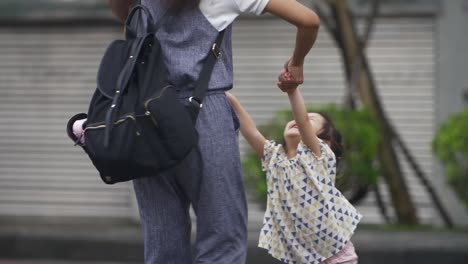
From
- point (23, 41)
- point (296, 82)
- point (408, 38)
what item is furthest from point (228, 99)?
point (23, 41)

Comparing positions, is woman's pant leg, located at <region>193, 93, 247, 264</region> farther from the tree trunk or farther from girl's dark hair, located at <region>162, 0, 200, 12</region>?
the tree trunk

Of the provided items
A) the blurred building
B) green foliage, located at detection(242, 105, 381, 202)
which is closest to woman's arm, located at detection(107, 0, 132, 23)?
green foliage, located at detection(242, 105, 381, 202)

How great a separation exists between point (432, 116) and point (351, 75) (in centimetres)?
154

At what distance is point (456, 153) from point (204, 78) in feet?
16.1

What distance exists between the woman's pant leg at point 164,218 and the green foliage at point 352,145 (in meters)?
4.06

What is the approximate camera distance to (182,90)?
3.45 meters

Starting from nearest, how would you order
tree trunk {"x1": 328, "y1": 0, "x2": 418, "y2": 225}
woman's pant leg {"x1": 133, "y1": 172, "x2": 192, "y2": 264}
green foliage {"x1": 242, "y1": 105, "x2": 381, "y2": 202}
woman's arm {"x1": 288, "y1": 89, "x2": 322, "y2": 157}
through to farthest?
1. woman's pant leg {"x1": 133, "y1": 172, "x2": 192, "y2": 264}
2. woman's arm {"x1": 288, "y1": 89, "x2": 322, "y2": 157}
3. green foliage {"x1": 242, "y1": 105, "x2": 381, "y2": 202}
4. tree trunk {"x1": 328, "y1": 0, "x2": 418, "y2": 225}

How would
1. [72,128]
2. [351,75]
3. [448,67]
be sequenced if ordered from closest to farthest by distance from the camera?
1. [72,128]
2. [351,75]
3. [448,67]

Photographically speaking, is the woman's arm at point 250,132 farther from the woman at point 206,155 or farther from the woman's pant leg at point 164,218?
the woman's pant leg at point 164,218

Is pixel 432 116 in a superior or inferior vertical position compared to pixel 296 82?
inferior

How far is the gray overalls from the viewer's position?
348cm

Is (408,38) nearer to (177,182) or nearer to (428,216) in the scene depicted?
(428,216)

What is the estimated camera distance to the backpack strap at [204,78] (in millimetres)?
3422

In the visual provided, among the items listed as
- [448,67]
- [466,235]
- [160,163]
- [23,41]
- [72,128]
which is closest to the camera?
[160,163]
